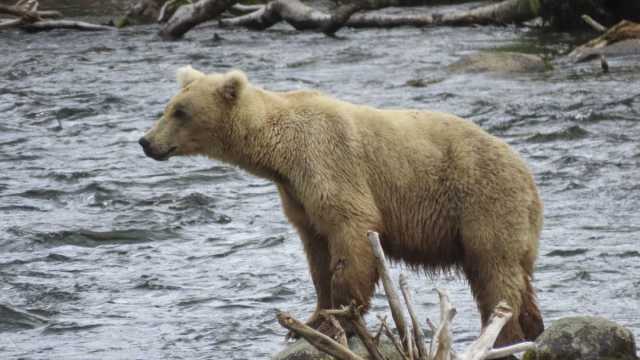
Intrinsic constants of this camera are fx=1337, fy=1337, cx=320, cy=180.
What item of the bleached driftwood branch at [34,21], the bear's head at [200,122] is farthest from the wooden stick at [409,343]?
the bleached driftwood branch at [34,21]

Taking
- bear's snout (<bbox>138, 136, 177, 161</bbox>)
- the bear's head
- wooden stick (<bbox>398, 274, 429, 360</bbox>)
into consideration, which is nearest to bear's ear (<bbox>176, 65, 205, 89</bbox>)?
the bear's head

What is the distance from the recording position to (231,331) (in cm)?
781

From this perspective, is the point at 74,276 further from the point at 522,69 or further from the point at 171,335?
the point at 522,69

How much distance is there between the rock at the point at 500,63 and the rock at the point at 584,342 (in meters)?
10.2

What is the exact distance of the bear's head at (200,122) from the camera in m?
6.89

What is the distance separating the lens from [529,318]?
6727mm

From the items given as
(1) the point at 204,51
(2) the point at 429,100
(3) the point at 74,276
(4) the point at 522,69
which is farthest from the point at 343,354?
(1) the point at 204,51

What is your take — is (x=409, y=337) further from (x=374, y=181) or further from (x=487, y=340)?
(x=374, y=181)

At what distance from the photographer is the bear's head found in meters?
6.89

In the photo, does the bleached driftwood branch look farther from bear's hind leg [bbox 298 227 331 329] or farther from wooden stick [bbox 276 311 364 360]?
wooden stick [bbox 276 311 364 360]

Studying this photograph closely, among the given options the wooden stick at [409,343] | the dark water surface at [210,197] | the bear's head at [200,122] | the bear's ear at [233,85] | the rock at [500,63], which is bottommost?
the dark water surface at [210,197]

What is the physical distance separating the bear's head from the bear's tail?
5.51 ft

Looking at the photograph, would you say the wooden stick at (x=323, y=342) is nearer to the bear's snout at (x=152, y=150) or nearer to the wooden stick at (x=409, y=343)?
the wooden stick at (x=409, y=343)

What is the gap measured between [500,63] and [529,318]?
10.1 meters
